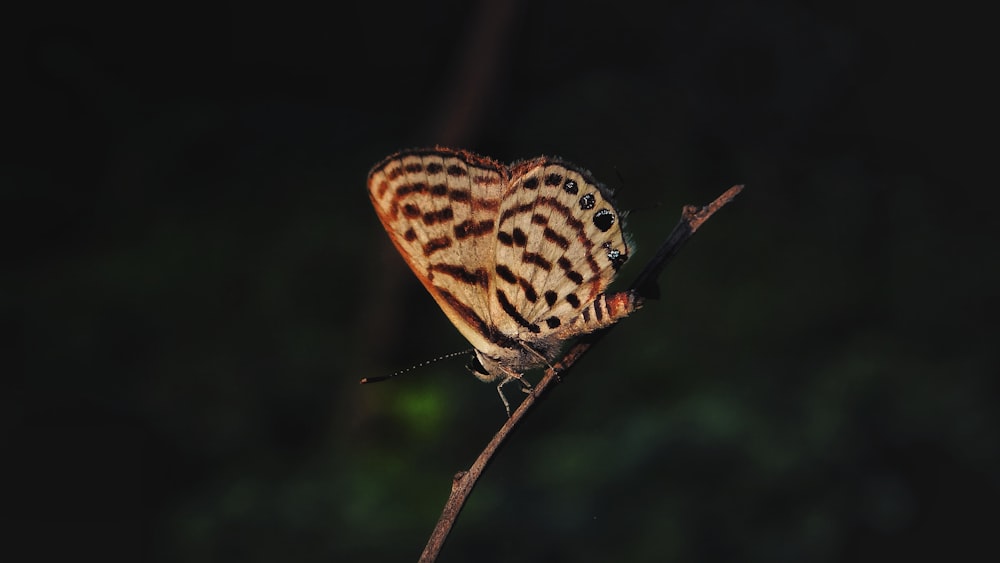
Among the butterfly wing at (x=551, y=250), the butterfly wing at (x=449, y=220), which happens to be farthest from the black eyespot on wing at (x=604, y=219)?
the butterfly wing at (x=449, y=220)

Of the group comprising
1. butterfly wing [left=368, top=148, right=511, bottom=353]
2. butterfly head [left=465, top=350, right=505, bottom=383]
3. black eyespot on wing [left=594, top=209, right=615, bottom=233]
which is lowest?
butterfly head [left=465, top=350, right=505, bottom=383]

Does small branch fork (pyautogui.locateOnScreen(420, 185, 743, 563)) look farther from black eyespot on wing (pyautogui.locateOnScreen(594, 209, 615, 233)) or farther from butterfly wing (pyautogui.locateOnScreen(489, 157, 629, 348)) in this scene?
black eyespot on wing (pyautogui.locateOnScreen(594, 209, 615, 233))

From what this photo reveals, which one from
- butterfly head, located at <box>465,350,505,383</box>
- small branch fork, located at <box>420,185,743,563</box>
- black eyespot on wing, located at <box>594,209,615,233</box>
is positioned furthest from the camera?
butterfly head, located at <box>465,350,505,383</box>

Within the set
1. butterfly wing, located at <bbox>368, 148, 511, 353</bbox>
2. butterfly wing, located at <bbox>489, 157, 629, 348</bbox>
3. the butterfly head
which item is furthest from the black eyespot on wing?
the butterfly head

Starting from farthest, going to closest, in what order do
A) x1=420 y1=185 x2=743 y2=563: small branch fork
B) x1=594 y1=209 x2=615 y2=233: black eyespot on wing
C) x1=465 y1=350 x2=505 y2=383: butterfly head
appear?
x1=465 y1=350 x2=505 y2=383: butterfly head < x1=594 y1=209 x2=615 y2=233: black eyespot on wing < x1=420 y1=185 x2=743 y2=563: small branch fork

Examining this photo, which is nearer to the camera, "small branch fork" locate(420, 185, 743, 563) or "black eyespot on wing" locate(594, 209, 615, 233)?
"small branch fork" locate(420, 185, 743, 563)

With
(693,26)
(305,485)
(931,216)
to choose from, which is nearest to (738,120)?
(693,26)

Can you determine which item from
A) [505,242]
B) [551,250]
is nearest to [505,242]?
[505,242]
